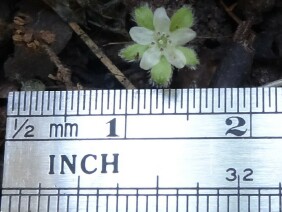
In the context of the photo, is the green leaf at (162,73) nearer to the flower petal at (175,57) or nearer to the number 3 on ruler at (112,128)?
the flower petal at (175,57)

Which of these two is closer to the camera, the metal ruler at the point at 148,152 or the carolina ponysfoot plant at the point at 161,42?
the metal ruler at the point at 148,152

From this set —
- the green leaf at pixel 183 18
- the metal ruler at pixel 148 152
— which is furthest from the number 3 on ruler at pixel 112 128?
the green leaf at pixel 183 18

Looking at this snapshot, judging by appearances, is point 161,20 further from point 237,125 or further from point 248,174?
point 248,174

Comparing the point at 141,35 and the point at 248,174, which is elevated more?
the point at 141,35

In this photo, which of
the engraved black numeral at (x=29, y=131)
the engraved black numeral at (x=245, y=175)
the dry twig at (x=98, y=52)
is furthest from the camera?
the dry twig at (x=98, y=52)

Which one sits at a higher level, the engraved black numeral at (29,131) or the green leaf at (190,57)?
the green leaf at (190,57)

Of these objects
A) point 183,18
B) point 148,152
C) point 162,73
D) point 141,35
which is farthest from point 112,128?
point 183,18

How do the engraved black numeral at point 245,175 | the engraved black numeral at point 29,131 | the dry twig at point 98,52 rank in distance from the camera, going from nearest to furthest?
the engraved black numeral at point 245,175
the engraved black numeral at point 29,131
the dry twig at point 98,52
